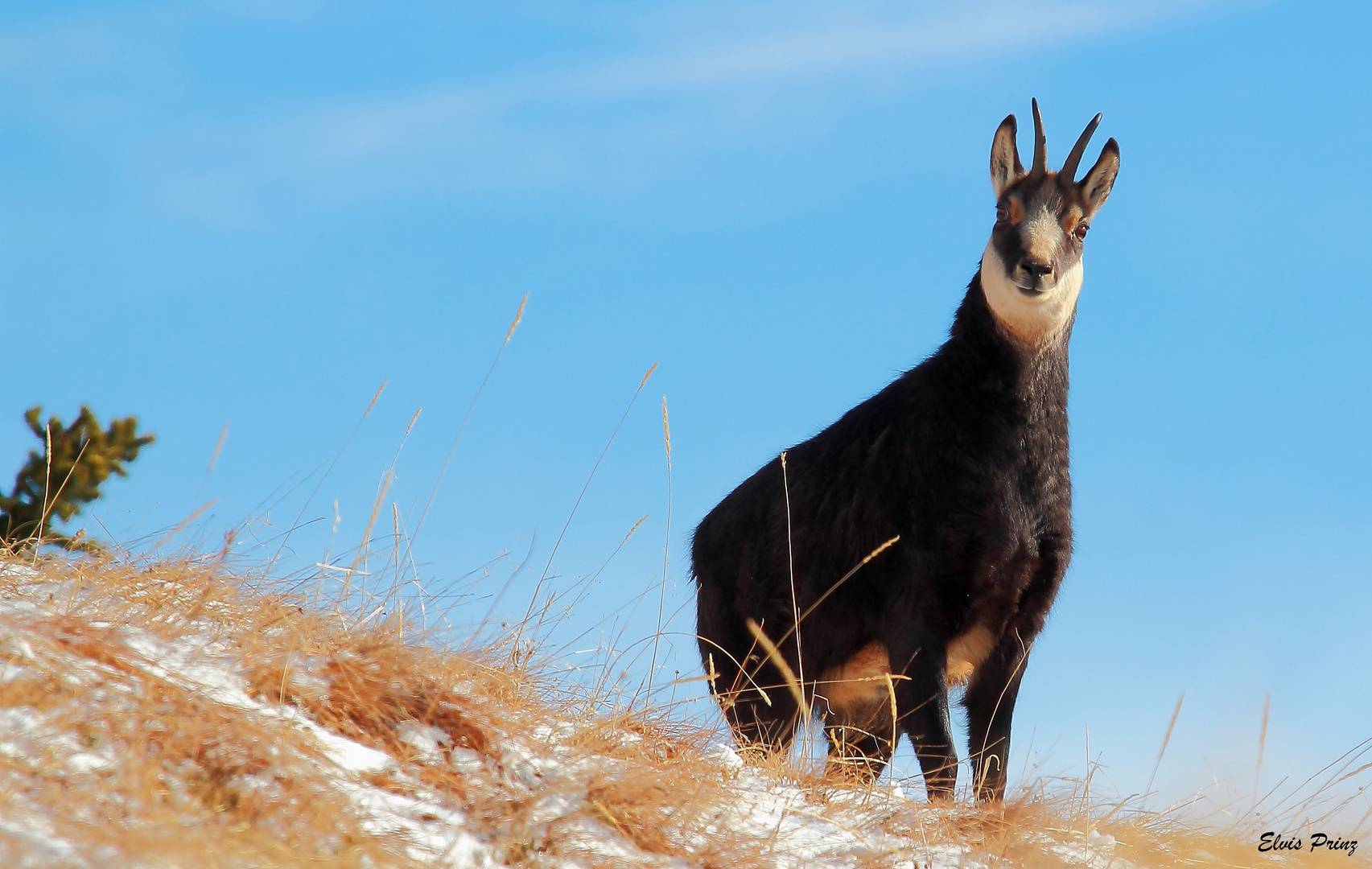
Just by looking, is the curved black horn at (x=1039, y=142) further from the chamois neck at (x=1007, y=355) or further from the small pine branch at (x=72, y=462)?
the small pine branch at (x=72, y=462)

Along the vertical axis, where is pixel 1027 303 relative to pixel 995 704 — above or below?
above

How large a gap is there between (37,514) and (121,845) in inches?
220

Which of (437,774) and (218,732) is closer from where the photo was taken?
(218,732)

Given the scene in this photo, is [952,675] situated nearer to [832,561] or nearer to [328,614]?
[832,561]

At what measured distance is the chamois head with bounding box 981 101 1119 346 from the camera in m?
5.86

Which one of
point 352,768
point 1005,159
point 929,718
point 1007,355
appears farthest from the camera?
point 1005,159

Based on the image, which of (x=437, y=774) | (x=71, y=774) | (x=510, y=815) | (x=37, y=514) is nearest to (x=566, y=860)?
(x=510, y=815)

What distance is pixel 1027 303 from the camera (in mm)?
5906

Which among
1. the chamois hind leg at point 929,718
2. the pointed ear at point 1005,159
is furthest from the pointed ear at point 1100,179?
the chamois hind leg at point 929,718

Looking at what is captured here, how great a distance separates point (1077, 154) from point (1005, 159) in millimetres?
383

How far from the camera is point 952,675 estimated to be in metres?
6.01

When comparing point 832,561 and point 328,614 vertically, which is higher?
point 832,561

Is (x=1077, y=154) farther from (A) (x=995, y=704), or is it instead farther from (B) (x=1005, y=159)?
(A) (x=995, y=704)

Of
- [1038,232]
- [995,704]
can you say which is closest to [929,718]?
[995,704]
